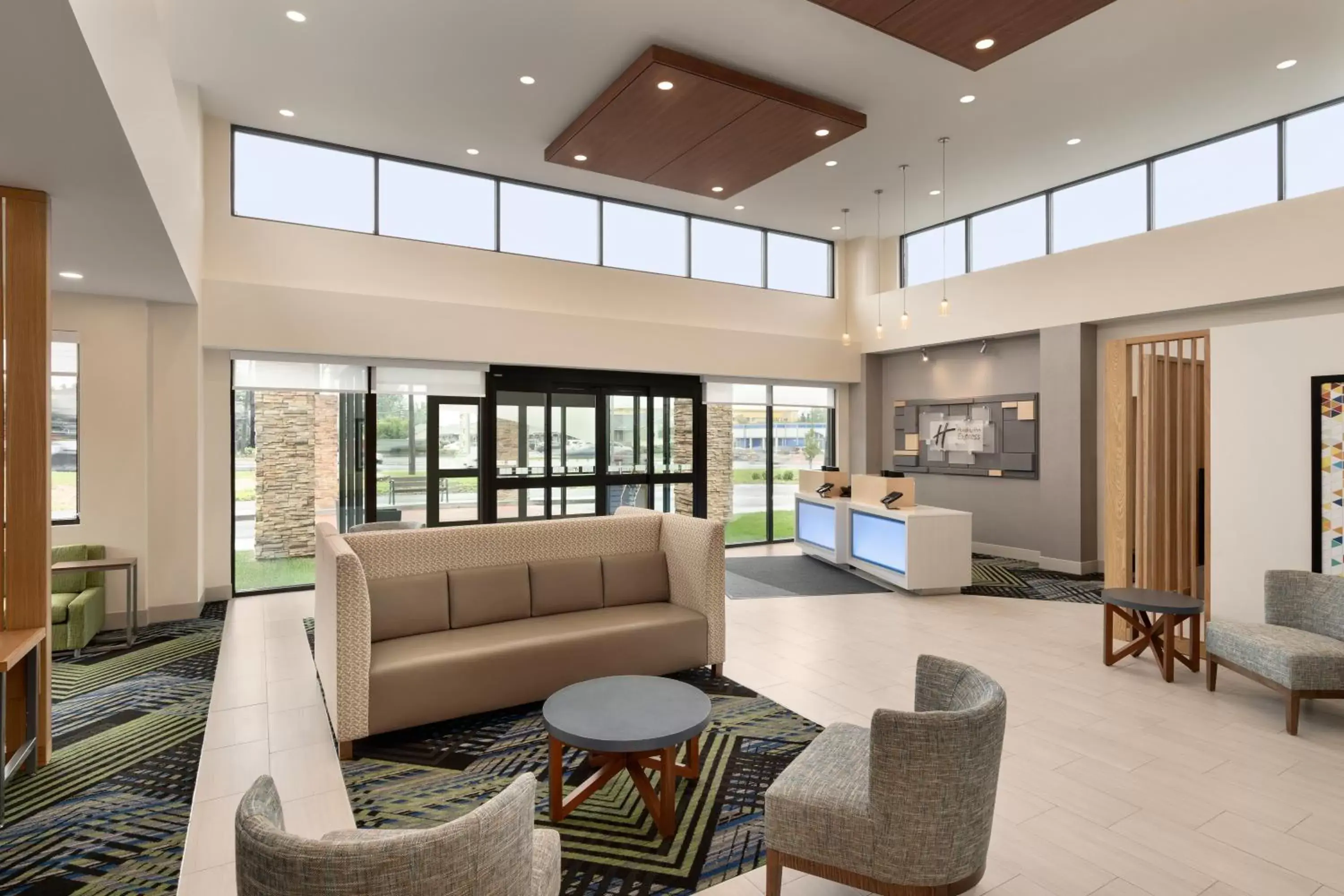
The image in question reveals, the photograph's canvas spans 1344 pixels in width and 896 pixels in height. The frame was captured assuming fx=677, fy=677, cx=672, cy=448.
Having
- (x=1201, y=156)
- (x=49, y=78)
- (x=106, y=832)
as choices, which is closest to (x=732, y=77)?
(x=49, y=78)

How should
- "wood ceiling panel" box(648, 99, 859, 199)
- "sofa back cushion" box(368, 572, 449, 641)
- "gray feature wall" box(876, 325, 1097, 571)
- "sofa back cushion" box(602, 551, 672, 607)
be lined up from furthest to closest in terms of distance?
"gray feature wall" box(876, 325, 1097, 571)
"wood ceiling panel" box(648, 99, 859, 199)
"sofa back cushion" box(602, 551, 672, 607)
"sofa back cushion" box(368, 572, 449, 641)

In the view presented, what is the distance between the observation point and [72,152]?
9.95 ft

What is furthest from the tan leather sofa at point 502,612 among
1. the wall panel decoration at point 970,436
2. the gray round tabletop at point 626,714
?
the wall panel decoration at point 970,436

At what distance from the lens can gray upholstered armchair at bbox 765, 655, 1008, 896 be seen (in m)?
2.08

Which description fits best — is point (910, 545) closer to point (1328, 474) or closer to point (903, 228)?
point (1328, 474)

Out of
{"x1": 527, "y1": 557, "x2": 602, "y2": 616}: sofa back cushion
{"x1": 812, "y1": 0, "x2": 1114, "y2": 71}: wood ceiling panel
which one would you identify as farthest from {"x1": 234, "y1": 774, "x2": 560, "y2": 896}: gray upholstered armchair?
{"x1": 812, "y1": 0, "x2": 1114, "y2": 71}: wood ceiling panel

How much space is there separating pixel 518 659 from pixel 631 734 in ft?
4.61

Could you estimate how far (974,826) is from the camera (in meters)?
2.16

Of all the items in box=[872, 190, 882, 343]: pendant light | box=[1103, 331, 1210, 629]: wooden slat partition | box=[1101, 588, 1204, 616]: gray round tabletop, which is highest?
box=[872, 190, 882, 343]: pendant light

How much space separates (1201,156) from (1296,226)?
138cm

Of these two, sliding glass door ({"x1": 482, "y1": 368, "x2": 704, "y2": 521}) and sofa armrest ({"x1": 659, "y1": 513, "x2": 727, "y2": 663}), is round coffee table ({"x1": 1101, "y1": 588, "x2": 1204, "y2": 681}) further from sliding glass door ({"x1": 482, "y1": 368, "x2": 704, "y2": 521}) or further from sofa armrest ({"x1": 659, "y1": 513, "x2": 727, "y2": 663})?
sliding glass door ({"x1": 482, "y1": 368, "x2": 704, "y2": 521})

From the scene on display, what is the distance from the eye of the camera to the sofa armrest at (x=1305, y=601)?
404cm

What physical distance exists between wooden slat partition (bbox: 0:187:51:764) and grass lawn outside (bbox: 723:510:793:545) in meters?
7.97

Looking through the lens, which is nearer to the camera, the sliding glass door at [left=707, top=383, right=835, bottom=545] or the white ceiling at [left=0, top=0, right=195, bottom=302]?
the white ceiling at [left=0, top=0, right=195, bottom=302]
